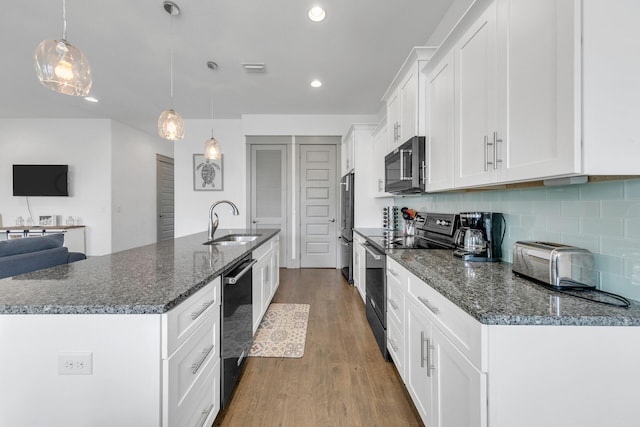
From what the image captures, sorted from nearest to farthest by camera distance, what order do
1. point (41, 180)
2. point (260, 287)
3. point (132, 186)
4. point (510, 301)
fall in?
point (510, 301), point (260, 287), point (41, 180), point (132, 186)

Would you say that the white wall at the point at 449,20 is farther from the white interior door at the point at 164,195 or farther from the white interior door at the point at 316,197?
the white interior door at the point at 164,195

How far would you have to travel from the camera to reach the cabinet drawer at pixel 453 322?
869 mm

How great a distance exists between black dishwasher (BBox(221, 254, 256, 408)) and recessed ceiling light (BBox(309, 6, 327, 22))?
2.19 metres

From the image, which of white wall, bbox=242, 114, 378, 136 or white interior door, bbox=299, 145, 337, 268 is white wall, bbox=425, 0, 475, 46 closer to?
white wall, bbox=242, 114, 378, 136

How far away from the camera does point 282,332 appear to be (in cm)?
248

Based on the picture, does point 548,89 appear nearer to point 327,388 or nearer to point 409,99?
point 409,99

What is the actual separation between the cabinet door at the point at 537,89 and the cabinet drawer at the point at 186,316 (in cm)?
138

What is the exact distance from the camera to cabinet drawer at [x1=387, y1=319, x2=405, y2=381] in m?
1.67

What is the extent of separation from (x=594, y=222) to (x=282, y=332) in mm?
2271

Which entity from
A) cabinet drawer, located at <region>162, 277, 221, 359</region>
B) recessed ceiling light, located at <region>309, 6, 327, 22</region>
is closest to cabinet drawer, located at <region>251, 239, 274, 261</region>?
cabinet drawer, located at <region>162, 277, 221, 359</region>

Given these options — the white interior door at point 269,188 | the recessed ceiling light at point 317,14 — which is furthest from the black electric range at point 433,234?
the white interior door at point 269,188

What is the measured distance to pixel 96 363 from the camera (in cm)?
89

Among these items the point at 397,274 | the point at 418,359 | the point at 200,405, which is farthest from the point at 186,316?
the point at 397,274

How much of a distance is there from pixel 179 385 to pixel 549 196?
1.77 m
